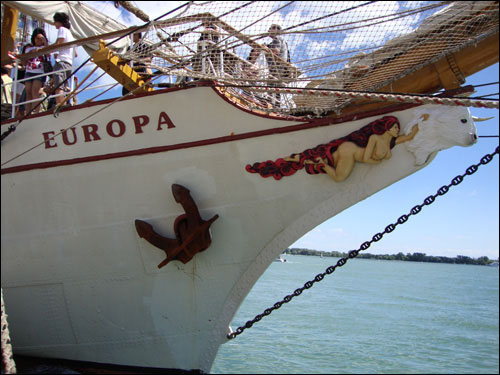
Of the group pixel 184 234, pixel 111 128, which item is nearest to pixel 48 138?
pixel 111 128

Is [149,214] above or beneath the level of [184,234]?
above

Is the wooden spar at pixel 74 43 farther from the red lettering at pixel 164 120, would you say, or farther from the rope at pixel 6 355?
the rope at pixel 6 355

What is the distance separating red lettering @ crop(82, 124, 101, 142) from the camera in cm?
460

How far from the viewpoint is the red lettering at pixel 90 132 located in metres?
4.60

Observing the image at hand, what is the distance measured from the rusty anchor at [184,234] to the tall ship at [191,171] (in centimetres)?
1

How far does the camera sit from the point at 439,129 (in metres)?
3.88

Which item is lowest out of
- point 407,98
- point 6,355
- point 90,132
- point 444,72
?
point 6,355

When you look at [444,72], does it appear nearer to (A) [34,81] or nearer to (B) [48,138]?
(B) [48,138]

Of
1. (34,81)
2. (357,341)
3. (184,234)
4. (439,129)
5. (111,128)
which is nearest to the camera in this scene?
(439,129)

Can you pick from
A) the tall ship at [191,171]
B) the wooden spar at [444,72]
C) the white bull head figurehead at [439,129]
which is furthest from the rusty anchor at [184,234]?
the white bull head figurehead at [439,129]

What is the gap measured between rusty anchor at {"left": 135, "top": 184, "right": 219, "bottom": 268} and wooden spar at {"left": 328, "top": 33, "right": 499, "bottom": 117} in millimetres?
1508

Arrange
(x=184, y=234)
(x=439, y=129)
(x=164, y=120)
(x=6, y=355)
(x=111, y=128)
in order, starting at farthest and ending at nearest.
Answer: (x=111, y=128) < (x=164, y=120) < (x=184, y=234) < (x=439, y=129) < (x=6, y=355)

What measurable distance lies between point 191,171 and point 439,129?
83.7 inches

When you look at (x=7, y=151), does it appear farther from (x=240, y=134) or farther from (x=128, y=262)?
(x=240, y=134)
